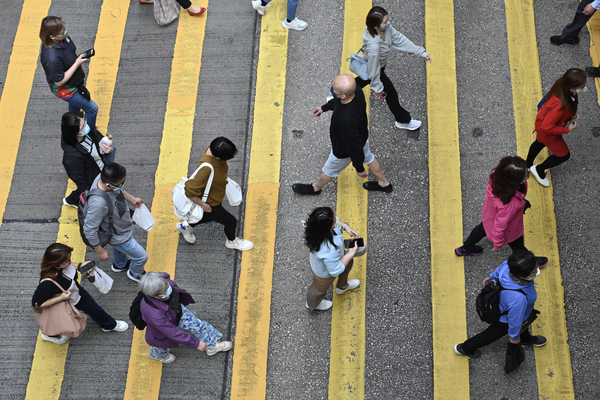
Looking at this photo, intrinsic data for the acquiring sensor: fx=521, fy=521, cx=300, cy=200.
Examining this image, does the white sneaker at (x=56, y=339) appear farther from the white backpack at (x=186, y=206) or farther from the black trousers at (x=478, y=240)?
the black trousers at (x=478, y=240)

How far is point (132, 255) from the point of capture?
585 centimetres

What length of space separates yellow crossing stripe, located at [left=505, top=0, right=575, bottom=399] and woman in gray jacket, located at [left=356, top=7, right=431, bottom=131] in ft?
5.21

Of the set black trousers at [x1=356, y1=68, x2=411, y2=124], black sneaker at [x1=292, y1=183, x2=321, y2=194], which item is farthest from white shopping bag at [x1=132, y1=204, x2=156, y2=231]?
black trousers at [x1=356, y1=68, x2=411, y2=124]

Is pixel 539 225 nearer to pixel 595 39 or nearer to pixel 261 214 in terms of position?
pixel 595 39

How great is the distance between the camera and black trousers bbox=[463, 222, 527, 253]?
5.75 meters

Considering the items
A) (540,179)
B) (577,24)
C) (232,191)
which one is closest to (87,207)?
(232,191)

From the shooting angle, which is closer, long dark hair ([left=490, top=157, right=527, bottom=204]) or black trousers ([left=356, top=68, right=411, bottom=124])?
long dark hair ([left=490, top=157, right=527, bottom=204])

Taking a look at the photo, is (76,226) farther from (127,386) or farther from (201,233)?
(127,386)

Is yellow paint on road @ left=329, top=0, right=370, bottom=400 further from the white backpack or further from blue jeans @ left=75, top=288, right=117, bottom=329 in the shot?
blue jeans @ left=75, top=288, right=117, bottom=329

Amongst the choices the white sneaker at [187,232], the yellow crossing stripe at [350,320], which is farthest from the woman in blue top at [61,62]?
the yellow crossing stripe at [350,320]

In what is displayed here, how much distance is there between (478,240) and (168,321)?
A: 139 inches

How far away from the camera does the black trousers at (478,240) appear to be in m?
5.75

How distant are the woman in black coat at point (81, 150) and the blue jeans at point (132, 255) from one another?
2.72 feet

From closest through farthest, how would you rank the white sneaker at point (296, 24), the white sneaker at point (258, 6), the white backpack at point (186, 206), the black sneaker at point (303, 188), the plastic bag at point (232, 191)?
the white backpack at point (186, 206), the plastic bag at point (232, 191), the black sneaker at point (303, 188), the white sneaker at point (296, 24), the white sneaker at point (258, 6)
